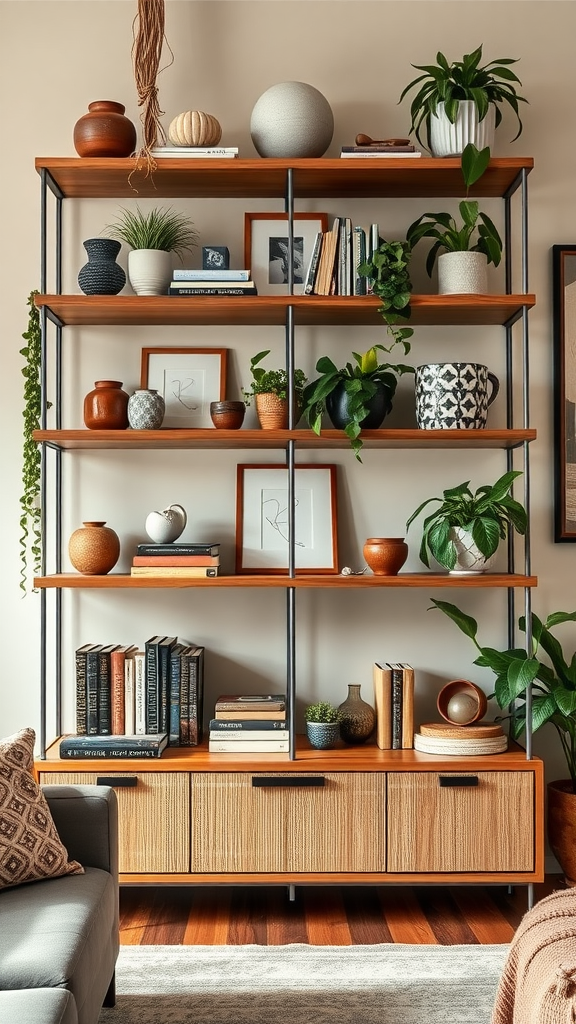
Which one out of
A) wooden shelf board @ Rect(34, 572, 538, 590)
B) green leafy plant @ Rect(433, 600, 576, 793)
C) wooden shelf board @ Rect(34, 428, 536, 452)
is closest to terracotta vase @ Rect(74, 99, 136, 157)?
wooden shelf board @ Rect(34, 428, 536, 452)

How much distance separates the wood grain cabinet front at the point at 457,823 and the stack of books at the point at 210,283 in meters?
1.57

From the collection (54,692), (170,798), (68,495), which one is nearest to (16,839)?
(170,798)

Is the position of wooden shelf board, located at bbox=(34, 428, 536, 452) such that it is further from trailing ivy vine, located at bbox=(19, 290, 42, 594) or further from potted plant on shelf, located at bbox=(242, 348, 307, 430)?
trailing ivy vine, located at bbox=(19, 290, 42, 594)

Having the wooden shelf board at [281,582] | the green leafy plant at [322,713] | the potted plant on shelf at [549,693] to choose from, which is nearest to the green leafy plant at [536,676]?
the potted plant on shelf at [549,693]

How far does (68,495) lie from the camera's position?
10.6 feet

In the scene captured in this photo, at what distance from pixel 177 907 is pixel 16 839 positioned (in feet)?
3.57

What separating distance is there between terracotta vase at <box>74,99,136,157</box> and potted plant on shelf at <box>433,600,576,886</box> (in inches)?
70.1

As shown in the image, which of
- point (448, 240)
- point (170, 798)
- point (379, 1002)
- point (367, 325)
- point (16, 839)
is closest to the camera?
point (16, 839)

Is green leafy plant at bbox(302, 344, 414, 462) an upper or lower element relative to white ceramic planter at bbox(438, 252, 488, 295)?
lower

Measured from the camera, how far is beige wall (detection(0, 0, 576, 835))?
3.21 metres

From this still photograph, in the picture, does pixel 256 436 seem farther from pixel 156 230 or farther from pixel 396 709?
pixel 396 709

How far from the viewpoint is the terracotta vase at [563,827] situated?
2889mm

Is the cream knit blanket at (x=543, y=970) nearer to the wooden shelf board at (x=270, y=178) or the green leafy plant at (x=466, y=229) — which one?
the green leafy plant at (x=466, y=229)

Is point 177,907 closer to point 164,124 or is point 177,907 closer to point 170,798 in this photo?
point 170,798
